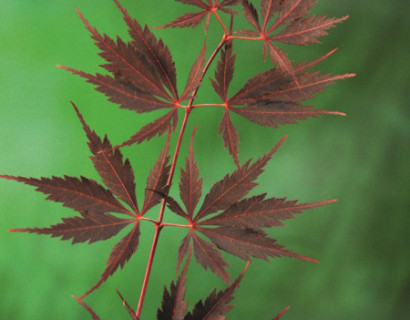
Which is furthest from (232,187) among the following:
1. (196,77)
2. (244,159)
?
(244,159)

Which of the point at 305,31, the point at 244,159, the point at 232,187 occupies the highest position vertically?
the point at 305,31

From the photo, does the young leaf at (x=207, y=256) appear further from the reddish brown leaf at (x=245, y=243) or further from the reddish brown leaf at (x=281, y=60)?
the reddish brown leaf at (x=281, y=60)

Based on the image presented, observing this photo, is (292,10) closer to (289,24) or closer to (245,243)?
(289,24)

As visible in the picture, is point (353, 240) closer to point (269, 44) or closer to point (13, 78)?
point (269, 44)

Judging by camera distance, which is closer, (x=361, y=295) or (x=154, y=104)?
(x=154, y=104)

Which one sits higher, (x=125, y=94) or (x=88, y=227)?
(x=125, y=94)

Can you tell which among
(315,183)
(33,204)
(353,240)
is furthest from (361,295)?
(33,204)
